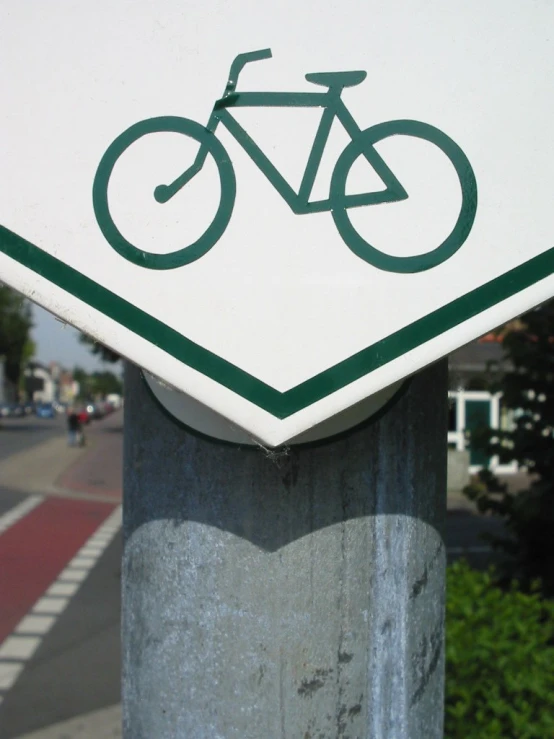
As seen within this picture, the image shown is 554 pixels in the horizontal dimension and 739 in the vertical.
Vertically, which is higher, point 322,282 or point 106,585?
point 322,282

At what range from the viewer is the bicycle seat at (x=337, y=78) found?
1053mm

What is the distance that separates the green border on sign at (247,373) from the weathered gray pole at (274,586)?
5.5 inches

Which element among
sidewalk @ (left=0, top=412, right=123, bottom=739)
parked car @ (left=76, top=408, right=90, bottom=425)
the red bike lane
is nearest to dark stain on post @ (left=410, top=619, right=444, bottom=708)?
the red bike lane

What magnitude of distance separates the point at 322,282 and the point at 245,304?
0.10 metres

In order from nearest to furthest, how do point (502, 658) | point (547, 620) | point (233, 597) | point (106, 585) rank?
point (233, 597)
point (502, 658)
point (547, 620)
point (106, 585)

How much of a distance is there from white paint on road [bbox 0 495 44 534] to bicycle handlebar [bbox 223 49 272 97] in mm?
13412

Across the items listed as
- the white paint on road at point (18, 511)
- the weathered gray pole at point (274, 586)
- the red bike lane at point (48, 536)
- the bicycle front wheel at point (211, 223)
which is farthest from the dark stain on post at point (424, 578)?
the white paint on road at point (18, 511)

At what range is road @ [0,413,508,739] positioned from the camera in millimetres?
6359

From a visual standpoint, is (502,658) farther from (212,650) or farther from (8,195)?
(8,195)

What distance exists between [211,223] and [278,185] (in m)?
0.09

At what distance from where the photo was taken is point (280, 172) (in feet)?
3.41

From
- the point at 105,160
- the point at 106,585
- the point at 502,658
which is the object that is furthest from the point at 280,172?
the point at 106,585

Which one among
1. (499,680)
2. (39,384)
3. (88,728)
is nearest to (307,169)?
(499,680)

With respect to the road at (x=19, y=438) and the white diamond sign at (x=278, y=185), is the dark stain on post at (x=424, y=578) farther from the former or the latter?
the road at (x=19, y=438)
